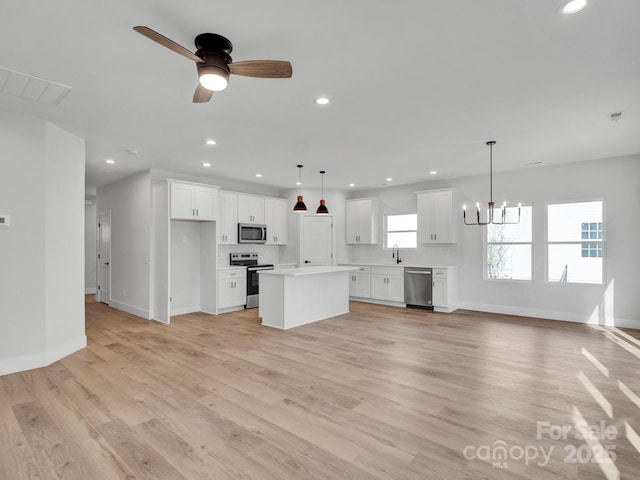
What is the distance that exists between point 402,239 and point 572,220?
3292mm

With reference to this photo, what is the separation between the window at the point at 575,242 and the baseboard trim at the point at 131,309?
291 inches

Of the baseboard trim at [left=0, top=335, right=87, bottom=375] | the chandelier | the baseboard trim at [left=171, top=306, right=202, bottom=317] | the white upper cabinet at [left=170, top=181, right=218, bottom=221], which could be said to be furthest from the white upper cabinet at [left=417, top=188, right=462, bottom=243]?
the baseboard trim at [left=0, top=335, right=87, bottom=375]

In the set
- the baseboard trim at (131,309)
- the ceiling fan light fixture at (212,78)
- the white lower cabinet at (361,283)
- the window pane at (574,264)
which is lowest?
the baseboard trim at (131,309)

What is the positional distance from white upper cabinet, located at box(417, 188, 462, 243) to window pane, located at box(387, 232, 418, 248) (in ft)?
1.50

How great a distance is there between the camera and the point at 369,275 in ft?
26.2

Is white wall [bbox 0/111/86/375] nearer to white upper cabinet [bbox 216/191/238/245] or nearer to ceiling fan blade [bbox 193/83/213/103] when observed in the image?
ceiling fan blade [bbox 193/83/213/103]

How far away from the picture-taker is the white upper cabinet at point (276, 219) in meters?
7.88

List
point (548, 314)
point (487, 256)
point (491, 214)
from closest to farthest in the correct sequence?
point (491, 214) → point (548, 314) → point (487, 256)

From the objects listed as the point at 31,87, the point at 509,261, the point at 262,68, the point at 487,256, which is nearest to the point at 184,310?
the point at 31,87

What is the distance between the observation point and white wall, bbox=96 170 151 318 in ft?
20.7

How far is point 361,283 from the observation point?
8141 millimetres

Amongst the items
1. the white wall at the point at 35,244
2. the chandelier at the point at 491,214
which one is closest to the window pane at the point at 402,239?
the chandelier at the point at 491,214

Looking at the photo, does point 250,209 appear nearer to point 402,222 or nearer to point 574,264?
point 402,222

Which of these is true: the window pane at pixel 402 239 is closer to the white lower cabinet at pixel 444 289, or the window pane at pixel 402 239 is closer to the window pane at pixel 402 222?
the window pane at pixel 402 222
